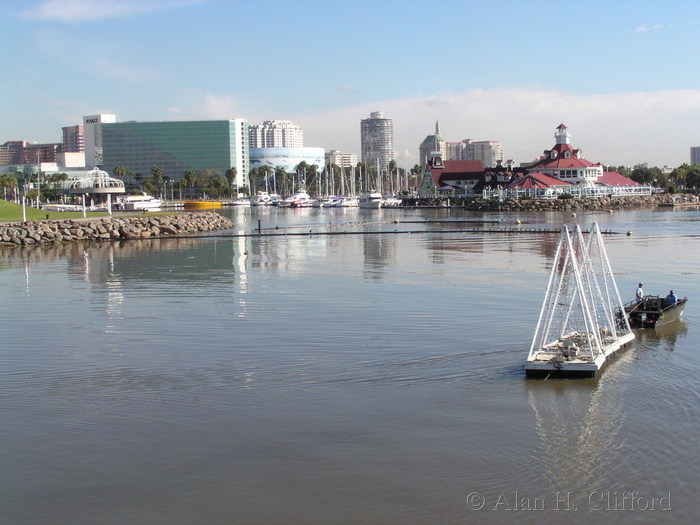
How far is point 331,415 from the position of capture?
15312 millimetres

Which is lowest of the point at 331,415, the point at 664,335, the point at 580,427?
the point at 580,427

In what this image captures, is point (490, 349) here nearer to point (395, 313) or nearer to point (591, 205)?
point (395, 313)

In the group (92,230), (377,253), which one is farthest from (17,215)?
(377,253)

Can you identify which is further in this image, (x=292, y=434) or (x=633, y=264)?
(x=633, y=264)

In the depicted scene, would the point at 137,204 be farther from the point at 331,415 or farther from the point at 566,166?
the point at 331,415

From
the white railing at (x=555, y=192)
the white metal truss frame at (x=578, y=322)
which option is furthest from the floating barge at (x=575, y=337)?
the white railing at (x=555, y=192)

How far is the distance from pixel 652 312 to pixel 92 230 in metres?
51.4

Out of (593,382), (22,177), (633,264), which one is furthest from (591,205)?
(22,177)

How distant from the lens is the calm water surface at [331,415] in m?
11.8

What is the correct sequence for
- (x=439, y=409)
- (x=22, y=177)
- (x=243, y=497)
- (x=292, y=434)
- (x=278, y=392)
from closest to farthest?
(x=243, y=497) < (x=292, y=434) < (x=439, y=409) < (x=278, y=392) < (x=22, y=177)

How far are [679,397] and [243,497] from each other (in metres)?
9.38

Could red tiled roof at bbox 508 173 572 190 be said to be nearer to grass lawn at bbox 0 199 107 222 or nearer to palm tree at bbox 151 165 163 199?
grass lawn at bbox 0 199 107 222

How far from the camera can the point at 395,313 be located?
83.7 feet

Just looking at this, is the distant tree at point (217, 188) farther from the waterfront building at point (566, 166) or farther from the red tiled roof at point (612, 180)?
the red tiled roof at point (612, 180)
